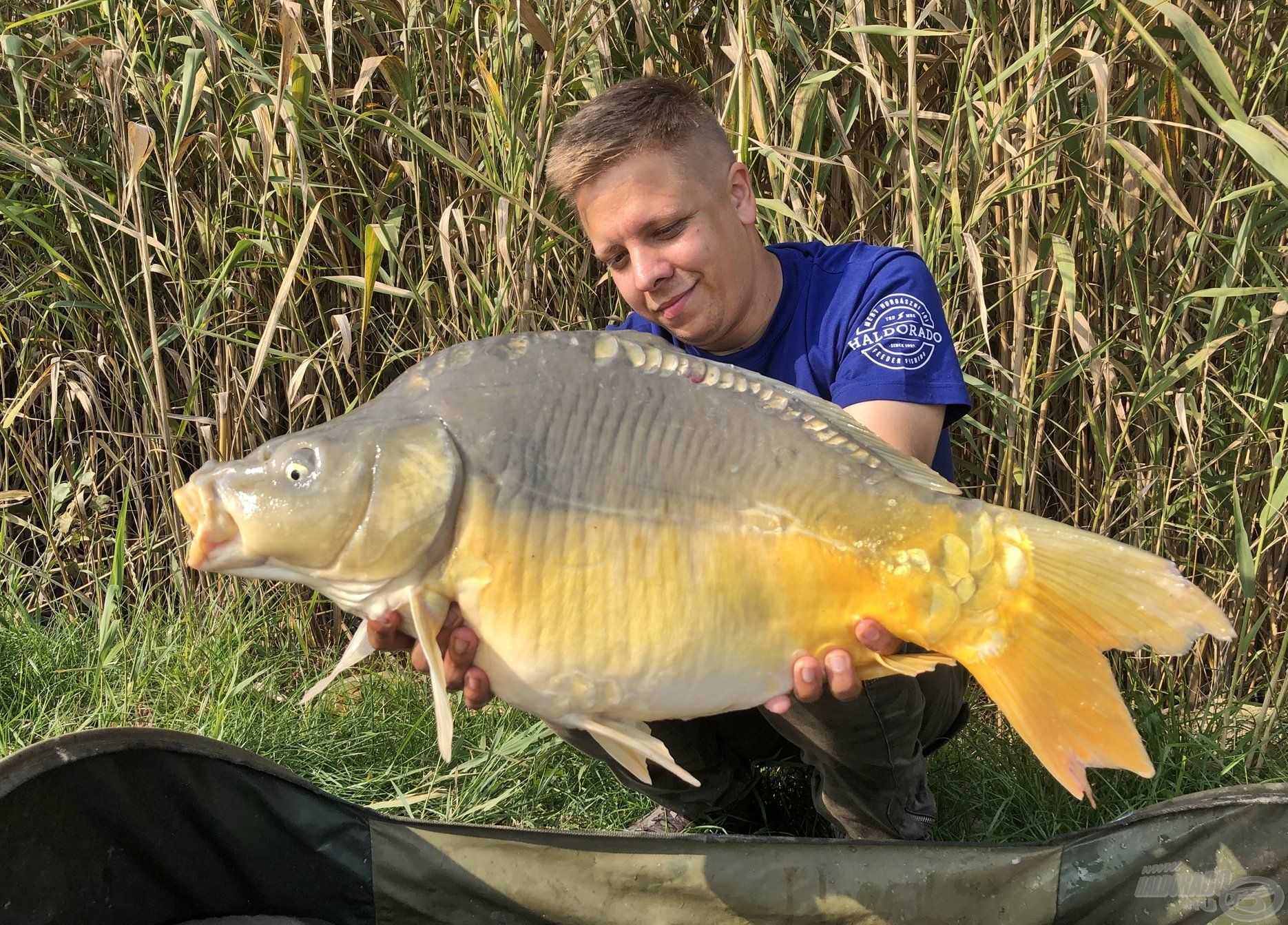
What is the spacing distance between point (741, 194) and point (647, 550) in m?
0.75

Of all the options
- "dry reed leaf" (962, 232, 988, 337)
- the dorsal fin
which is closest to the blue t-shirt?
"dry reed leaf" (962, 232, 988, 337)

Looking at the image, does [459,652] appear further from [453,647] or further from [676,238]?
[676,238]

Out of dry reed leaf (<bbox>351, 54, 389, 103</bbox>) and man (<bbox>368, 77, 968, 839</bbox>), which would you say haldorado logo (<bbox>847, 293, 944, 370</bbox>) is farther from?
dry reed leaf (<bbox>351, 54, 389, 103</bbox>)

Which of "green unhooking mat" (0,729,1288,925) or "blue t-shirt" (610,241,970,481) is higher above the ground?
"blue t-shirt" (610,241,970,481)

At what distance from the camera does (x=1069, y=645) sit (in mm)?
1076

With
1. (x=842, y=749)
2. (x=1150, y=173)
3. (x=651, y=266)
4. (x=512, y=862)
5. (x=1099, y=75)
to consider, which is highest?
(x=1099, y=75)

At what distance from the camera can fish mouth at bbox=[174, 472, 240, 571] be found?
1102 mm

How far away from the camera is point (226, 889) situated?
5.15 feet

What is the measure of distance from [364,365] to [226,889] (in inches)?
40.6

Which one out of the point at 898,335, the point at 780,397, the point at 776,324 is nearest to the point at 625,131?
the point at 776,324

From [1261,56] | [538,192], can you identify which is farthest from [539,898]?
[1261,56]

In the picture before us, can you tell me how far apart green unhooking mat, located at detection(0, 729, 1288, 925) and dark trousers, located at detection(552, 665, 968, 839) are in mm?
145

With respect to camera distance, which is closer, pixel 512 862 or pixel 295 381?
pixel 512 862

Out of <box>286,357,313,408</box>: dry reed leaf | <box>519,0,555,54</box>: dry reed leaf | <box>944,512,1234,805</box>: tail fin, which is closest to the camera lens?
<box>944,512,1234,805</box>: tail fin
